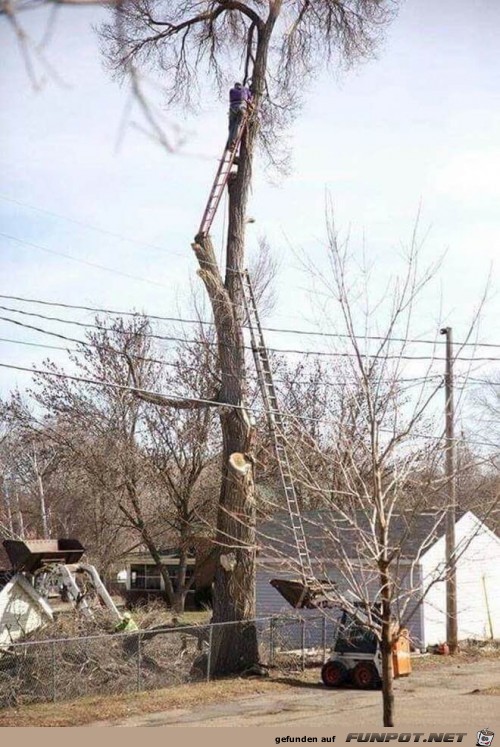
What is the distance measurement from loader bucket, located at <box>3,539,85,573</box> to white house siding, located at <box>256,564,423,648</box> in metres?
3.33

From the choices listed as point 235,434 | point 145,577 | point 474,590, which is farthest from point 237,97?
point 145,577

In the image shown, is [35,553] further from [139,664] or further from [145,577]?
[145,577]

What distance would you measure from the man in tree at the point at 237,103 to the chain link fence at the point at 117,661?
8027mm

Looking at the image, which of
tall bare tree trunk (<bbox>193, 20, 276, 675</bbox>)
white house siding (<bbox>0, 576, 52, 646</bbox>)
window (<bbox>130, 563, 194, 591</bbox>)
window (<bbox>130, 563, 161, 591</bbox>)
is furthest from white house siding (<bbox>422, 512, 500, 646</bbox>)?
window (<bbox>130, 563, 161, 591</bbox>)

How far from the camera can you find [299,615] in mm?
17156

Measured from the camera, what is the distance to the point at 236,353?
1581 centimetres

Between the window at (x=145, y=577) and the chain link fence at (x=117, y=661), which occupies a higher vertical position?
the window at (x=145, y=577)

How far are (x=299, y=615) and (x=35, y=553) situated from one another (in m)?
5.17

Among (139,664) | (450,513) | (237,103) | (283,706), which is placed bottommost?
(283,706)

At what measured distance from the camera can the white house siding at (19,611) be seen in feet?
47.8

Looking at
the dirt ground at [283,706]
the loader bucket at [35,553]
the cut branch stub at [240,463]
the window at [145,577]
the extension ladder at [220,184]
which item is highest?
the extension ladder at [220,184]

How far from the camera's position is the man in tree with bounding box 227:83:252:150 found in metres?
14.9

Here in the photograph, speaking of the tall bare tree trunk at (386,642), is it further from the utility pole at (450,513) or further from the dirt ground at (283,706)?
the dirt ground at (283,706)

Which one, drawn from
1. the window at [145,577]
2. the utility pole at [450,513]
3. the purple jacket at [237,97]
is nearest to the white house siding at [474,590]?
the utility pole at [450,513]
